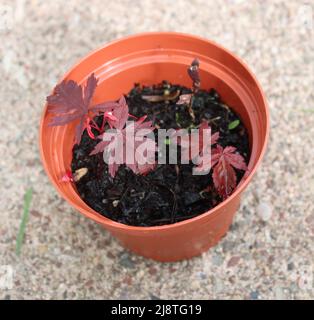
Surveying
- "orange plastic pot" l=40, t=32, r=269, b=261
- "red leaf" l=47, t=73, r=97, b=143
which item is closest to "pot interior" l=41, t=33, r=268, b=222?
"orange plastic pot" l=40, t=32, r=269, b=261

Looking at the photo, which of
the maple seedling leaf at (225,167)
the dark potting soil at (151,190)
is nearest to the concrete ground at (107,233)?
the dark potting soil at (151,190)

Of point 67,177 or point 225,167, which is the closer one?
point 225,167

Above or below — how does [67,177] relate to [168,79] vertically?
below

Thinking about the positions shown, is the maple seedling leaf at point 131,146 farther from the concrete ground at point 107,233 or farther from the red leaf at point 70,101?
the concrete ground at point 107,233

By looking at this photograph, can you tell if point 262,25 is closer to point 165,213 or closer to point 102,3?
point 102,3

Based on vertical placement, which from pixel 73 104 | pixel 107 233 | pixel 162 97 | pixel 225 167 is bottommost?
pixel 107 233

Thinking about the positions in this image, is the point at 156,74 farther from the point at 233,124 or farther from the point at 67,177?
the point at 67,177

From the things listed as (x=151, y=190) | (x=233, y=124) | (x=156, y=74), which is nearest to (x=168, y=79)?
(x=156, y=74)
